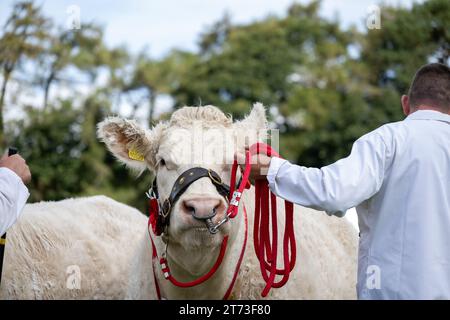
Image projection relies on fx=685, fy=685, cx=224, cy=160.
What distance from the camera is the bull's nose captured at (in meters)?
4.21

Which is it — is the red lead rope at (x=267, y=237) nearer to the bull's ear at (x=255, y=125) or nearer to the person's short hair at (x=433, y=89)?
the bull's ear at (x=255, y=125)

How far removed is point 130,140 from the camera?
524 cm

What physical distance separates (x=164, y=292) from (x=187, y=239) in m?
0.82

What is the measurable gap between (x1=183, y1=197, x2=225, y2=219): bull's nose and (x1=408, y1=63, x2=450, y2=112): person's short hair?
133 cm

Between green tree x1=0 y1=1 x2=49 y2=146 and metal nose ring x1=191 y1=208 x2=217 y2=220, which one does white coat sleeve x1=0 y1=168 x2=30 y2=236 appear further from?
green tree x1=0 y1=1 x2=49 y2=146

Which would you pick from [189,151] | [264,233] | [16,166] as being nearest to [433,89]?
[264,233]

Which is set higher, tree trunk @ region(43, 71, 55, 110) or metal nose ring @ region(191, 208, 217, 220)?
tree trunk @ region(43, 71, 55, 110)

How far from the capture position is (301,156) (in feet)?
118

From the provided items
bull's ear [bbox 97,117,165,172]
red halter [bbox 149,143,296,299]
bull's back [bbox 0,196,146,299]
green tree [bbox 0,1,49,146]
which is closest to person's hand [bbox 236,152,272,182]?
red halter [bbox 149,143,296,299]

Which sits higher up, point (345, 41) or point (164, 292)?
point (345, 41)

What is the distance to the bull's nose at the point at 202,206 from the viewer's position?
4.21 metres

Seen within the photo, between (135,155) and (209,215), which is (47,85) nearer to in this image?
(135,155)
